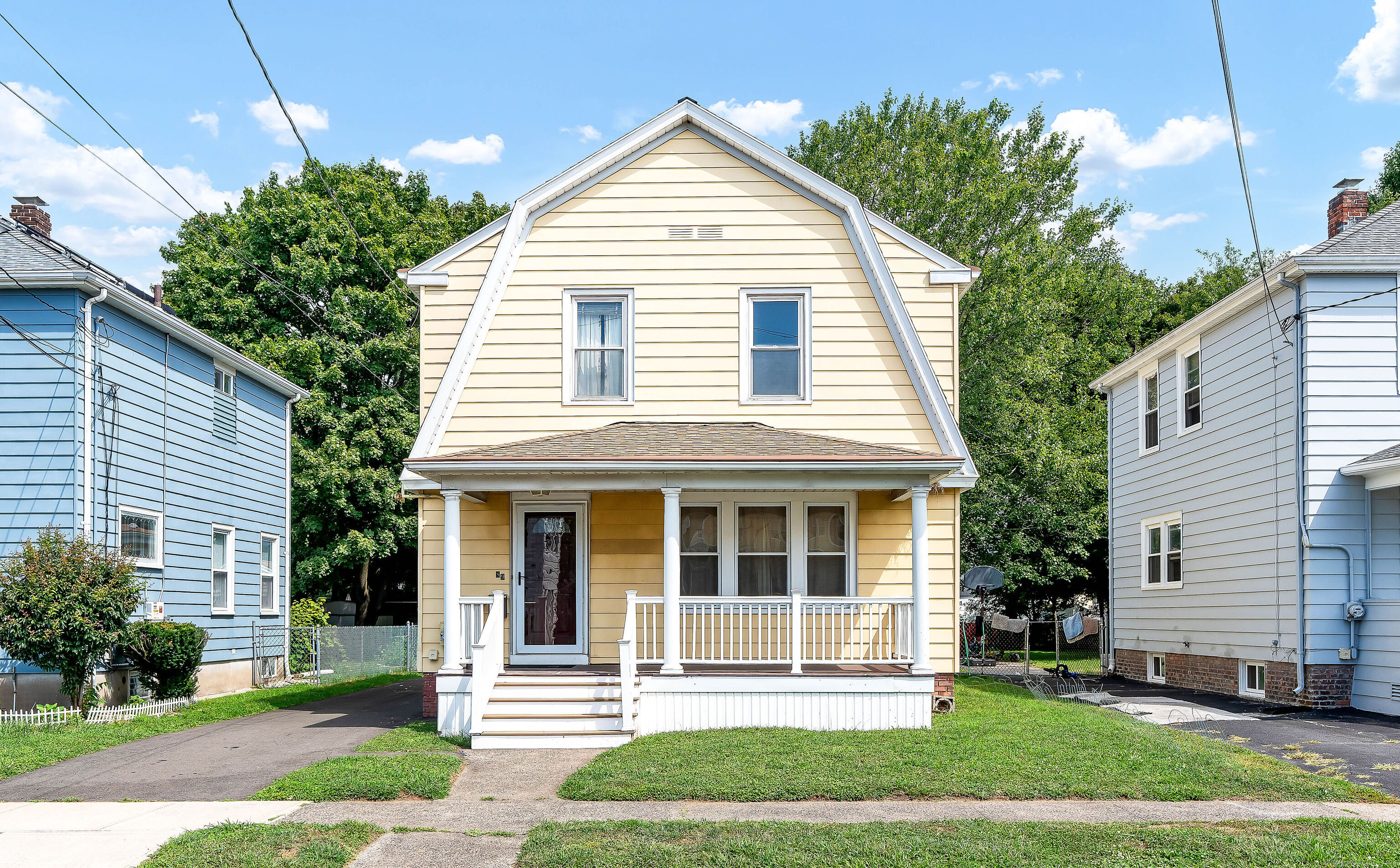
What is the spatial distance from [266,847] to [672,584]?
18.9ft

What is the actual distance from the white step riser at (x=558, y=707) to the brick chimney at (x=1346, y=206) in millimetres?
13306

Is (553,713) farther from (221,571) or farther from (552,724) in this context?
(221,571)

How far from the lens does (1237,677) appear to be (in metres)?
16.1

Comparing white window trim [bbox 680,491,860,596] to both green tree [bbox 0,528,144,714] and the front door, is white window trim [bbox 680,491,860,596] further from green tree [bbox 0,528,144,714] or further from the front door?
green tree [bbox 0,528,144,714]

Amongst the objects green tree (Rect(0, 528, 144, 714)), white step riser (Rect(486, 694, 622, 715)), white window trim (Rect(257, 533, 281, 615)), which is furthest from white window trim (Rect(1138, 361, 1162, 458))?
white window trim (Rect(257, 533, 281, 615))

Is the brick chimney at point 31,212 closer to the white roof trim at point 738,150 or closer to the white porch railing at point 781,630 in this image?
the white roof trim at point 738,150

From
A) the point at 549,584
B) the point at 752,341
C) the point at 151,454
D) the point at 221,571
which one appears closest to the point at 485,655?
the point at 549,584

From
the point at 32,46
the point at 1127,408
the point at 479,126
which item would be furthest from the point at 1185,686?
the point at 32,46

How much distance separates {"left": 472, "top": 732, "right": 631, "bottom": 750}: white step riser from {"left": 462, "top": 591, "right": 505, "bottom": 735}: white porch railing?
0.54 ft

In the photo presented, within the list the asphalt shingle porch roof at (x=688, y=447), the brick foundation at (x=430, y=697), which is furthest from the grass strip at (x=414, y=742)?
the asphalt shingle porch roof at (x=688, y=447)

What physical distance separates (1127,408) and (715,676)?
13.5 m

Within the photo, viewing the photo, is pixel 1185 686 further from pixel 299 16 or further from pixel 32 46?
pixel 32 46

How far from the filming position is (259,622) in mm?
20469

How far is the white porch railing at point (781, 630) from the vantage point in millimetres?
12188
